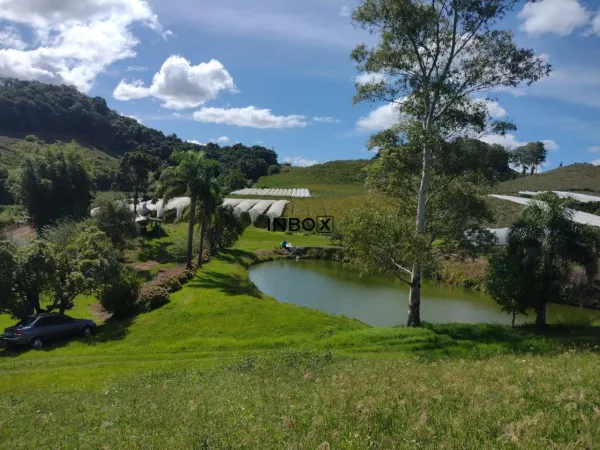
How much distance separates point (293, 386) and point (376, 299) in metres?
26.9

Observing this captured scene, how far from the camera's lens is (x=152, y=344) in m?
23.2

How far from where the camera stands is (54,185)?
6419 cm

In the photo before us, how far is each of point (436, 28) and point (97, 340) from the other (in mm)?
24735

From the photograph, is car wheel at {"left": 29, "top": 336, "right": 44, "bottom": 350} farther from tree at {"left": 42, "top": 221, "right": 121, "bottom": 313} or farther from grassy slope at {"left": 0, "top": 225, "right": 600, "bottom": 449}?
tree at {"left": 42, "top": 221, "right": 121, "bottom": 313}

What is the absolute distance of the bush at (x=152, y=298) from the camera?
29844mm

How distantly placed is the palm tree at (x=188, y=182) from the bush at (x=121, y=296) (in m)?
11.4

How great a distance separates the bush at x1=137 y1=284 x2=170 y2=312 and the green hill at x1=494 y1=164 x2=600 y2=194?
6920 cm

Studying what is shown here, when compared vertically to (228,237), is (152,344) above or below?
below

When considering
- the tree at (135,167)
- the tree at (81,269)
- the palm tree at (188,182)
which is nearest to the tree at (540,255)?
the tree at (81,269)

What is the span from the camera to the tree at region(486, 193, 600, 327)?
2239 centimetres

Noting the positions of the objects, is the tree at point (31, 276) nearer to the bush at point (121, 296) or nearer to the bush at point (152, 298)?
the bush at point (121, 296)

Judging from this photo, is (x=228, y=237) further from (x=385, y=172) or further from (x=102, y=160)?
(x=102, y=160)

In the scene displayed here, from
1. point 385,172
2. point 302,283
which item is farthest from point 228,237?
point 385,172

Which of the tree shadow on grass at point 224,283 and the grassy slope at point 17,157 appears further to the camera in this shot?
the grassy slope at point 17,157
